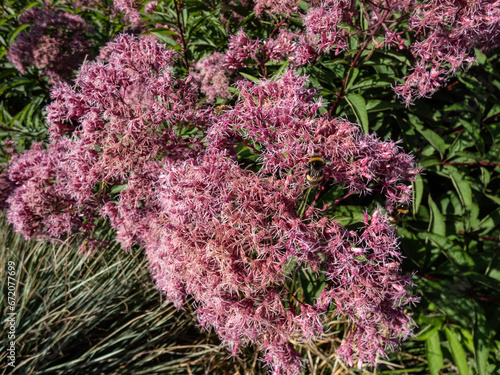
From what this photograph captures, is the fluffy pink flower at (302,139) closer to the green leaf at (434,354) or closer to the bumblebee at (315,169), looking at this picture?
the bumblebee at (315,169)

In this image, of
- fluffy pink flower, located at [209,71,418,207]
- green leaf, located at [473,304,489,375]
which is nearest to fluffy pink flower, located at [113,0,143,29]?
fluffy pink flower, located at [209,71,418,207]

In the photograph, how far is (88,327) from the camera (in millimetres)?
3275

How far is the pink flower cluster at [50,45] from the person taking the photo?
2934mm

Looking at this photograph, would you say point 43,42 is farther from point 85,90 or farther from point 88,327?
point 88,327

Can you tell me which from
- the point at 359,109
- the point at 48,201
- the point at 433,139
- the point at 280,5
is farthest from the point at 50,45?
the point at 433,139

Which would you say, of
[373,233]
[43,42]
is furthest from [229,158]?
[43,42]

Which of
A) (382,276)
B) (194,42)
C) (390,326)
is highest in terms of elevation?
(194,42)

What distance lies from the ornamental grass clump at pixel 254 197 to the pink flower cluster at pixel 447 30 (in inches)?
19.3

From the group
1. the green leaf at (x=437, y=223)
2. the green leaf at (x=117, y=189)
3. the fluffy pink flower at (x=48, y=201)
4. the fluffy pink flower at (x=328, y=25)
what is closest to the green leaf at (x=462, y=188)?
the green leaf at (x=437, y=223)

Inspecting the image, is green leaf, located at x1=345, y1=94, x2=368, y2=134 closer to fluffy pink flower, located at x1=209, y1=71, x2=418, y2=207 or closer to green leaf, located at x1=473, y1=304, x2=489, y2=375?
fluffy pink flower, located at x1=209, y1=71, x2=418, y2=207

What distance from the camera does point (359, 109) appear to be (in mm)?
1690

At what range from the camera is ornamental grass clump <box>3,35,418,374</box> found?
146 centimetres

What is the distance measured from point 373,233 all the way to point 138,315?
2966 millimetres

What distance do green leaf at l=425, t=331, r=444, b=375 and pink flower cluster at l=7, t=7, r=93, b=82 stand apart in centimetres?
366
